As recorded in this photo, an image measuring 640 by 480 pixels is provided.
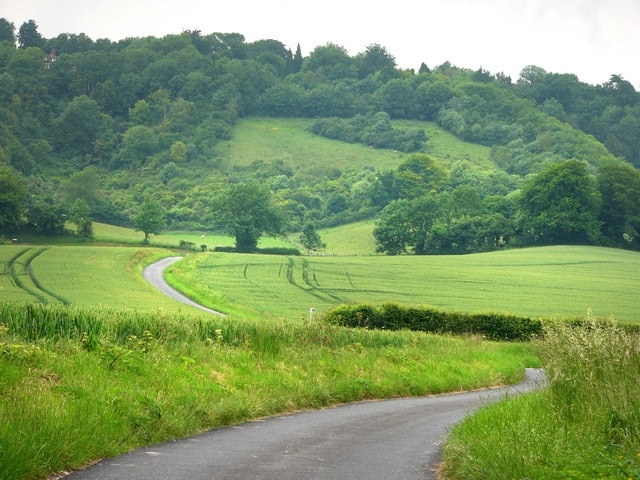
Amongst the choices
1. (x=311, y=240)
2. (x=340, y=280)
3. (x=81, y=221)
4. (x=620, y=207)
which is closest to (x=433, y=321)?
(x=340, y=280)

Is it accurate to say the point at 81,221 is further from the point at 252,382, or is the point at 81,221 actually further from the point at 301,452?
the point at 301,452

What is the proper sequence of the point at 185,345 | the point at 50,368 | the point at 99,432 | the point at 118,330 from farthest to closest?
the point at 118,330 < the point at 185,345 < the point at 50,368 < the point at 99,432

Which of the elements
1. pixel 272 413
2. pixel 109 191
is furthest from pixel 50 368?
pixel 109 191

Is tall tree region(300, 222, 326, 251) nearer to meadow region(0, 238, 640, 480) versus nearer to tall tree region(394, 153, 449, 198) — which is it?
tall tree region(394, 153, 449, 198)

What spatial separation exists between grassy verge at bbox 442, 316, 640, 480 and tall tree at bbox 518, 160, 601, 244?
10331cm

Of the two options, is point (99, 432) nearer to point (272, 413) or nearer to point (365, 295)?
point (272, 413)

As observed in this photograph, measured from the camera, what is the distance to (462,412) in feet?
76.3

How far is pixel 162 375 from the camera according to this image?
18656mm

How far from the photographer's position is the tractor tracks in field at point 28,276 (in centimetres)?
6445

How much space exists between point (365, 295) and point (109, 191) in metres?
114

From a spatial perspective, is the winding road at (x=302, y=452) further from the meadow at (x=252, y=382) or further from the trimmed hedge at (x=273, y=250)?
the trimmed hedge at (x=273, y=250)

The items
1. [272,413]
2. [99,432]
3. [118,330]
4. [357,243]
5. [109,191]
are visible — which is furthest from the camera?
[109,191]

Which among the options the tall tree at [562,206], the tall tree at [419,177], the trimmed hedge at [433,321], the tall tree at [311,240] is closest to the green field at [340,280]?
the tall tree at [562,206]

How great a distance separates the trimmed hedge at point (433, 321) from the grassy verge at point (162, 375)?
13.2 m
